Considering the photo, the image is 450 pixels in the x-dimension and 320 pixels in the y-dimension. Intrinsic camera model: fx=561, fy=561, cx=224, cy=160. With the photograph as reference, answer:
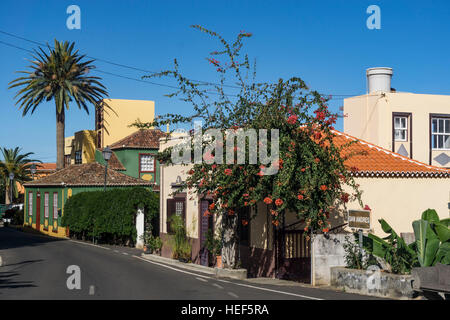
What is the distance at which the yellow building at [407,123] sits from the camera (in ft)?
90.5

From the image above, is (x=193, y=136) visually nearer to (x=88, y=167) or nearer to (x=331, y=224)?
(x=331, y=224)

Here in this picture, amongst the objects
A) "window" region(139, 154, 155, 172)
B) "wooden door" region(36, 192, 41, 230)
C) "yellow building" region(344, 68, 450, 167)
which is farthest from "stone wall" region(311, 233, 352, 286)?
"wooden door" region(36, 192, 41, 230)

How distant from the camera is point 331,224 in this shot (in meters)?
18.1

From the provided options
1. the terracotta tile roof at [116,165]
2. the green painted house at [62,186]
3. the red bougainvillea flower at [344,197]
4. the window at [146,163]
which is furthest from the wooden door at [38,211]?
the red bougainvillea flower at [344,197]

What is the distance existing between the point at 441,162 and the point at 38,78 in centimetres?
3729

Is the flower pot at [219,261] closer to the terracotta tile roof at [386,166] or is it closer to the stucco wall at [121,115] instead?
the terracotta tile roof at [386,166]

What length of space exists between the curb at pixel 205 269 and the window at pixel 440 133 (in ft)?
46.6

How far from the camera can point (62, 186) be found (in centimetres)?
4269

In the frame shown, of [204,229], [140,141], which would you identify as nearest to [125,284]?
[204,229]

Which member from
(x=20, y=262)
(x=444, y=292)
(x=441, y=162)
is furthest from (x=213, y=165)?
(x=441, y=162)

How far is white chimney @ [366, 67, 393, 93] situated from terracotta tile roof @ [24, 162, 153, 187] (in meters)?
20.7

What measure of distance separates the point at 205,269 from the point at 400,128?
1329cm

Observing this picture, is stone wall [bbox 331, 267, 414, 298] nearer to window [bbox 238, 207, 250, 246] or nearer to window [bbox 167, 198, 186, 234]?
window [bbox 238, 207, 250, 246]

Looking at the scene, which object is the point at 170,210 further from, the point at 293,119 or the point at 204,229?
the point at 293,119
